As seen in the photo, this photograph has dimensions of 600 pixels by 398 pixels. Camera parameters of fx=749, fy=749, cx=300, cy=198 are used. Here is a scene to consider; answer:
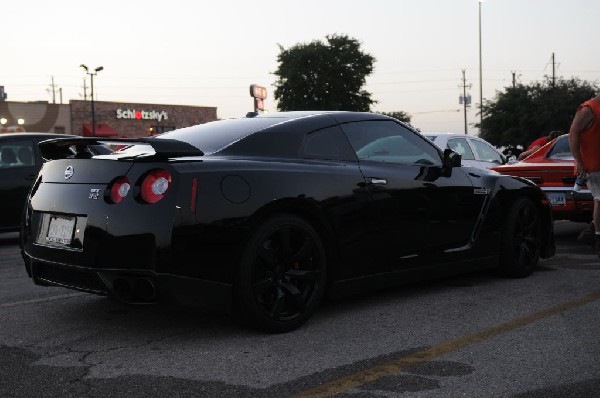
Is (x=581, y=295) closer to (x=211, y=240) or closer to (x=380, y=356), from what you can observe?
(x=380, y=356)

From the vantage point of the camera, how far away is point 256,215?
4.29 meters

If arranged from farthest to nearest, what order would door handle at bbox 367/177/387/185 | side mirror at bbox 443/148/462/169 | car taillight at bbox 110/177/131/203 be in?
1. side mirror at bbox 443/148/462/169
2. door handle at bbox 367/177/387/185
3. car taillight at bbox 110/177/131/203

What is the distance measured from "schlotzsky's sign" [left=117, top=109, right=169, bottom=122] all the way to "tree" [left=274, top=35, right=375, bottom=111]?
10.6 metres

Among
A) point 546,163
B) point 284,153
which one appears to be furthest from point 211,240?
point 546,163

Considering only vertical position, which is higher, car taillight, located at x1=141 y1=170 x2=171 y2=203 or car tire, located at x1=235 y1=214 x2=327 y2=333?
car taillight, located at x1=141 y1=170 x2=171 y2=203

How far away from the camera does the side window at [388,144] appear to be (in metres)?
5.28

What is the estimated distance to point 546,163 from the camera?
29.9 ft

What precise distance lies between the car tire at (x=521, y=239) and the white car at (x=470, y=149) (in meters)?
5.45

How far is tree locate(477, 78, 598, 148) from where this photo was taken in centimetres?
5119

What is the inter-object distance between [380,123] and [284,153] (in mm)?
1092

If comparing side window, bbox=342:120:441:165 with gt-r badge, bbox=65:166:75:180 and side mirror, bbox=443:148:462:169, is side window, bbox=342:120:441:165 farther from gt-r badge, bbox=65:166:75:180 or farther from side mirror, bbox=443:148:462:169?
gt-r badge, bbox=65:166:75:180

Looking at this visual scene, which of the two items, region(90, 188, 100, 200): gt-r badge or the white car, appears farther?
the white car

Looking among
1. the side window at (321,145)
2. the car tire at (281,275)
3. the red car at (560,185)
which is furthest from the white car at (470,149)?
the car tire at (281,275)

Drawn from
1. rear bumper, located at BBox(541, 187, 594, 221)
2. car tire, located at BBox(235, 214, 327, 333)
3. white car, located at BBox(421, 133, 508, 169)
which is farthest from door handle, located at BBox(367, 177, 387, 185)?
white car, located at BBox(421, 133, 508, 169)
